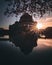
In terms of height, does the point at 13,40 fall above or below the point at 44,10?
below

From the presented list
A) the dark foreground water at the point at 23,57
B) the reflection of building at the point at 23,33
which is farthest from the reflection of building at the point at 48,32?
the reflection of building at the point at 23,33

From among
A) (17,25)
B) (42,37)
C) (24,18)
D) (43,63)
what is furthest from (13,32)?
(43,63)

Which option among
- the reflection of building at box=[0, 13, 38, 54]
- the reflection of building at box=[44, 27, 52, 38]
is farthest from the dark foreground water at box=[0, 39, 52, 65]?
the reflection of building at box=[0, 13, 38, 54]

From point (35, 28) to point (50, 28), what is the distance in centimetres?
524

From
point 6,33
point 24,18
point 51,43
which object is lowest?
point 51,43

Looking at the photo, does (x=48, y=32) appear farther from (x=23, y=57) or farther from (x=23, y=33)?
(x=23, y=57)

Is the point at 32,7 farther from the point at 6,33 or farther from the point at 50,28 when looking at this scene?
the point at 50,28

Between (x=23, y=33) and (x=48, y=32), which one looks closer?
(x=23, y=33)

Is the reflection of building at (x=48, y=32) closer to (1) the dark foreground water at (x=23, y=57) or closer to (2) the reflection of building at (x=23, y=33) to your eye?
(1) the dark foreground water at (x=23, y=57)

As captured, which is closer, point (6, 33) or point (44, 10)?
point (44, 10)

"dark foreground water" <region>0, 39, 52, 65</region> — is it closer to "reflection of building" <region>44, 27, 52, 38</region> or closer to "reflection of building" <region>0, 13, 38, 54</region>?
"reflection of building" <region>44, 27, 52, 38</region>

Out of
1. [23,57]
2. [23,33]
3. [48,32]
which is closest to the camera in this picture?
[23,57]

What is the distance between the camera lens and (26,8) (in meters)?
24.8

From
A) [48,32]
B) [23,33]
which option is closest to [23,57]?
[23,33]
